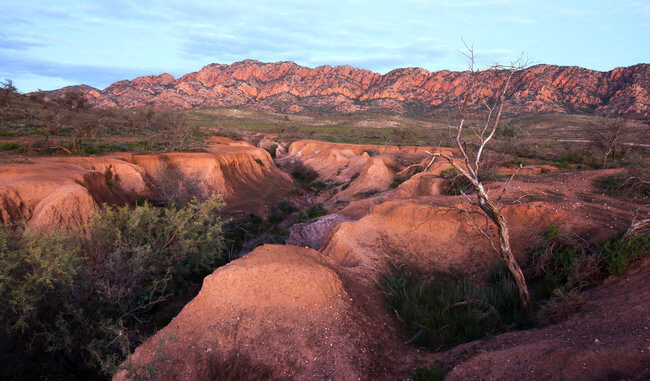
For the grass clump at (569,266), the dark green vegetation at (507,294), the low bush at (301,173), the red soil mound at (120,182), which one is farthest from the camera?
the low bush at (301,173)

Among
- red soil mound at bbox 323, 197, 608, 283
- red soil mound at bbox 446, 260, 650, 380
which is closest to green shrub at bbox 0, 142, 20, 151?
red soil mound at bbox 323, 197, 608, 283

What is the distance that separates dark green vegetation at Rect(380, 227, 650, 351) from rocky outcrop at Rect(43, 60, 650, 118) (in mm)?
72923

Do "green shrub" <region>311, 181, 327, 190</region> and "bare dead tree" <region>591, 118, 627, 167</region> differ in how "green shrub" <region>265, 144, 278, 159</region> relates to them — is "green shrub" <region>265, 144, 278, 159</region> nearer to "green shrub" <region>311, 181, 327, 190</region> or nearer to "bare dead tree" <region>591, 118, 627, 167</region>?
"green shrub" <region>311, 181, 327, 190</region>

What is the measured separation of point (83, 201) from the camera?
9422 millimetres

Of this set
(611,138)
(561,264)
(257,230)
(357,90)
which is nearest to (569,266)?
(561,264)

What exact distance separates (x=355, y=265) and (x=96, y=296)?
5.61 m

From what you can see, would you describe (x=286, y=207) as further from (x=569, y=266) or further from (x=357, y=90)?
(x=357, y=90)

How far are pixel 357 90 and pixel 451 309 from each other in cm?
12031

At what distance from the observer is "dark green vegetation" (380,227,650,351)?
515cm

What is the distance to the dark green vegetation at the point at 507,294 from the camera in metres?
5.15

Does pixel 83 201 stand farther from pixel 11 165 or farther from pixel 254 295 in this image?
pixel 254 295

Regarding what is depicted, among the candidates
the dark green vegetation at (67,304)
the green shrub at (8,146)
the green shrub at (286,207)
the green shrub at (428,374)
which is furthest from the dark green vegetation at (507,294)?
the green shrub at (8,146)

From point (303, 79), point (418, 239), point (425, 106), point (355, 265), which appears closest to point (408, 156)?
point (418, 239)

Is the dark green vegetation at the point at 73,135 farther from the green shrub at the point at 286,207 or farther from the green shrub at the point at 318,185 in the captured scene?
the green shrub at the point at 318,185
